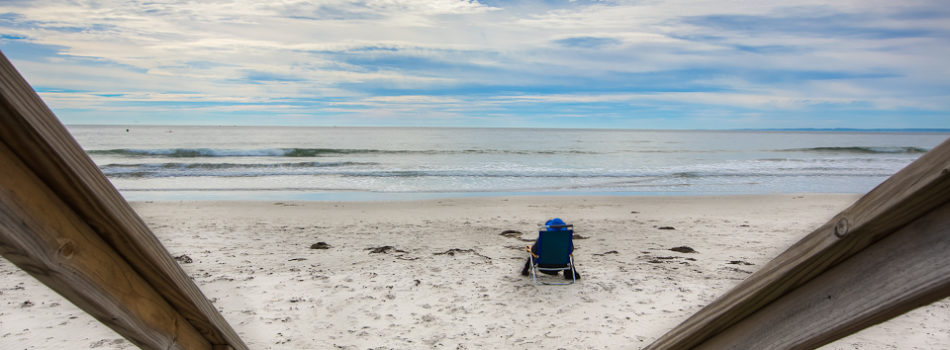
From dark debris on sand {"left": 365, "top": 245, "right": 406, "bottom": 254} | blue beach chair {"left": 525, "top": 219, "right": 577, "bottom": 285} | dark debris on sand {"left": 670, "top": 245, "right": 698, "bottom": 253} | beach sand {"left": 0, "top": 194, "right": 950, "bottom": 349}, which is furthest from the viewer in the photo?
dark debris on sand {"left": 670, "top": 245, "right": 698, "bottom": 253}

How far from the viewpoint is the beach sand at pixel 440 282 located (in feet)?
15.0

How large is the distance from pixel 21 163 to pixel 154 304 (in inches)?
12.6

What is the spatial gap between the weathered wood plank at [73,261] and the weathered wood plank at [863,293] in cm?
92

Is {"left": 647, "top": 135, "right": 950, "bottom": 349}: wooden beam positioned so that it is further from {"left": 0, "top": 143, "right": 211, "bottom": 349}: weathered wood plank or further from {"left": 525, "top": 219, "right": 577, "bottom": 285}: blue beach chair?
{"left": 525, "top": 219, "right": 577, "bottom": 285}: blue beach chair

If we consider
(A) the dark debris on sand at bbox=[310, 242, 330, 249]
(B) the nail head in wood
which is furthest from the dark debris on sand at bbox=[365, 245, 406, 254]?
(B) the nail head in wood

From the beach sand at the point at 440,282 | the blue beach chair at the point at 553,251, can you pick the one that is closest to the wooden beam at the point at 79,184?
the beach sand at the point at 440,282

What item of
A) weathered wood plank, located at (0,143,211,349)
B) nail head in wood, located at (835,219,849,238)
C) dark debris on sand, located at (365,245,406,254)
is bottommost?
dark debris on sand, located at (365,245,406,254)

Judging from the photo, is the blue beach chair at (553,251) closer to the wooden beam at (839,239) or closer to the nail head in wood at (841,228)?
the wooden beam at (839,239)

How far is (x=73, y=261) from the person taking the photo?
74 centimetres

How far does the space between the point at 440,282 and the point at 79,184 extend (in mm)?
5646

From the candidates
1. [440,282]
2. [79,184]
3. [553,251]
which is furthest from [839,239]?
[440,282]

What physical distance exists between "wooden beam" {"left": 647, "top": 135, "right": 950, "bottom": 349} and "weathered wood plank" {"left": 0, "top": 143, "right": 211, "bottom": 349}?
2.82 ft

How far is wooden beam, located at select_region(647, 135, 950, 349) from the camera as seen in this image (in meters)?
0.55

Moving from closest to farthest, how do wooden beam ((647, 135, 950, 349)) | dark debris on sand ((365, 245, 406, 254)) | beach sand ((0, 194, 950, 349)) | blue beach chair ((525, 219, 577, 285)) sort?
1. wooden beam ((647, 135, 950, 349))
2. beach sand ((0, 194, 950, 349))
3. blue beach chair ((525, 219, 577, 285))
4. dark debris on sand ((365, 245, 406, 254))
